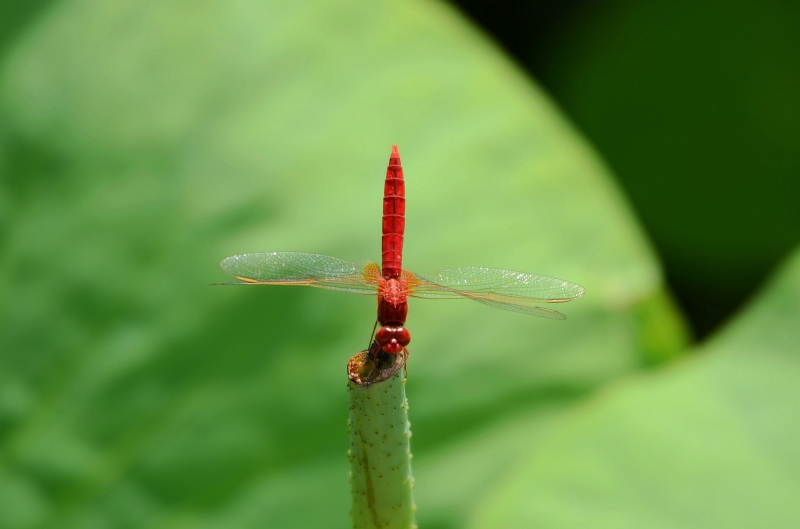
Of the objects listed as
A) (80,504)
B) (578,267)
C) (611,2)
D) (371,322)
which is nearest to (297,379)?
(371,322)

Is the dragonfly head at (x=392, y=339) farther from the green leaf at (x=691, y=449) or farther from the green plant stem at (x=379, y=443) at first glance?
the green leaf at (x=691, y=449)

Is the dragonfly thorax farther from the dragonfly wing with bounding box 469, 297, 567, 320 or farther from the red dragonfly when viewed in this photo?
the dragonfly wing with bounding box 469, 297, 567, 320

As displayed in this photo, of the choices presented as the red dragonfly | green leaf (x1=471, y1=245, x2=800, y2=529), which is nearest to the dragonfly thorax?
the red dragonfly

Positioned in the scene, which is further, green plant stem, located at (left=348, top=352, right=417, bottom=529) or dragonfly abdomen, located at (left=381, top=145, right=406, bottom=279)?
dragonfly abdomen, located at (left=381, top=145, right=406, bottom=279)

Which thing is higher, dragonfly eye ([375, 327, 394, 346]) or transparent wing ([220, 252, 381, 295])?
transparent wing ([220, 252, 381, 295])

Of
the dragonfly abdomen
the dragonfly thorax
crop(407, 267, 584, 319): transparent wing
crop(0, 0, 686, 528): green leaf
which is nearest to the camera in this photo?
the dragonfly thorax

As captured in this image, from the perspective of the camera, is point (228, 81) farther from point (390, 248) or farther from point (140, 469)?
point (140, 469)

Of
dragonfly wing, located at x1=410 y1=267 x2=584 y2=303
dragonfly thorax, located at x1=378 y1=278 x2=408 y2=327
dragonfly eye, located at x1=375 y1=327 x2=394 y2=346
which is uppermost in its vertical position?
dragonfly wing, located at x1=410 y1=267 x2=584 y2=303
